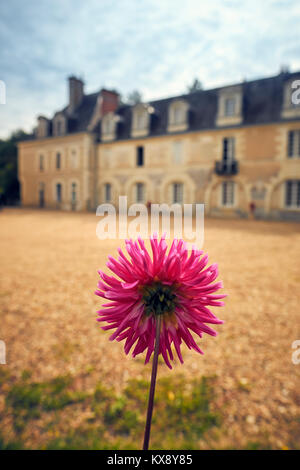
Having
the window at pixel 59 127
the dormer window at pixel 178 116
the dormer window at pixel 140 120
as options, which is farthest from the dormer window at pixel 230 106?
the window at pixel 59 127

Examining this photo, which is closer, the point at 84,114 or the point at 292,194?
the point at 292,194

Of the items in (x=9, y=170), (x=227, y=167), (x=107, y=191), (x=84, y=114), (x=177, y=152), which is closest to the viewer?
(x=227, y=167)

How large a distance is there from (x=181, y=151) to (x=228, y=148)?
356 centimetres

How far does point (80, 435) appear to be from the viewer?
2.56 metres

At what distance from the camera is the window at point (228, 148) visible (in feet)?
68.3

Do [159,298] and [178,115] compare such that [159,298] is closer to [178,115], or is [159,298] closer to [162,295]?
[162,295]

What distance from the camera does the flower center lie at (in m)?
0.44

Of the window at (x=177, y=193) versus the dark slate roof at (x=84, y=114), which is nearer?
the window at (x=177, y=193)

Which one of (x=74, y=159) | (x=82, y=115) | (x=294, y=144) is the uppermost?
(x=82, y=115)

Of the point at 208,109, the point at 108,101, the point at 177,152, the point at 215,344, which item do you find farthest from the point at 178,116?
the point at 215,344

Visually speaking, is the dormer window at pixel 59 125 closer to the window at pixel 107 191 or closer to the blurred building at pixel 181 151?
the blurred building at pixel 181 151

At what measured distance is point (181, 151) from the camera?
882 inches

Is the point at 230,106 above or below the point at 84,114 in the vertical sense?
below

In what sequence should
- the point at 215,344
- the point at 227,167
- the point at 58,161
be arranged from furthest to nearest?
the point at 58,161 → the point at 227,167 → the point at 215,344
